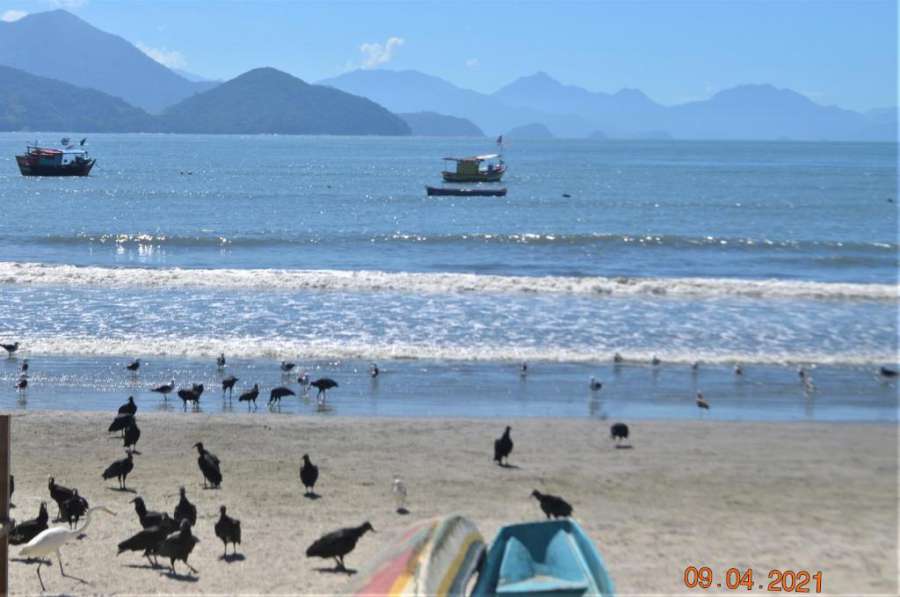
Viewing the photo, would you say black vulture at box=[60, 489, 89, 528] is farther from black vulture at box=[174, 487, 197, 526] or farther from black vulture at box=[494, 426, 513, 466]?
black vulture at box=[494, 426, 513, 466]

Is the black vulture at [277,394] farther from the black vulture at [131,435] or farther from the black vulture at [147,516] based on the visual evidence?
the black vulture at [147,516]

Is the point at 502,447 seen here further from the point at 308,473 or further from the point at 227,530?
the point at 227,530

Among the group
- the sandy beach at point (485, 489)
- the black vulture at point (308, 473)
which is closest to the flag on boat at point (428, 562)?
the sandy beach at point (485, 489)

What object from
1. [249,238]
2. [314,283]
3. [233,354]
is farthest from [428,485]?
[249,238]

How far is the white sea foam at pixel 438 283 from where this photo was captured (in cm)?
2764

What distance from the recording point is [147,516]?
10.1 m

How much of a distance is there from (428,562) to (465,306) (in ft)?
58.4

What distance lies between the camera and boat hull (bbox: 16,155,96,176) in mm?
87688

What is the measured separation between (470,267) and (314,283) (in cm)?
794

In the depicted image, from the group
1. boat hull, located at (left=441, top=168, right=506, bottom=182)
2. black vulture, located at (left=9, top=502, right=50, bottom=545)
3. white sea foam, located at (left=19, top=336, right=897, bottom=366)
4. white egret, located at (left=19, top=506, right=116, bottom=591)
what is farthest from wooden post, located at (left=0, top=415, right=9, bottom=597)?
boat hull, located at (left=441, top=168, right=506, bottom=182)

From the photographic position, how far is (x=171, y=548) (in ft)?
30.1

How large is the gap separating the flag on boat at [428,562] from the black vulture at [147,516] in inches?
122

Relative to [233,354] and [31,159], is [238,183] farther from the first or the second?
[233,354]

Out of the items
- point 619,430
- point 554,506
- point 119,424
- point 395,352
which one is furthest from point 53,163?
point 554,506
